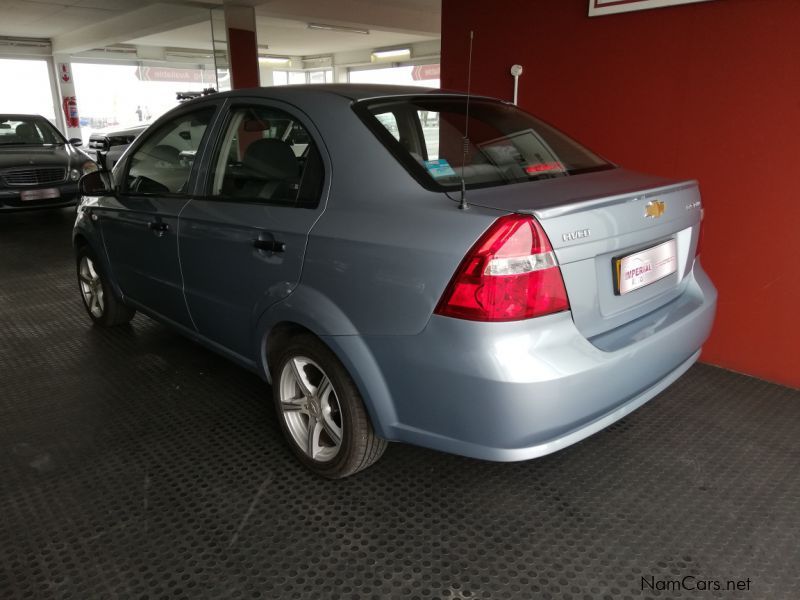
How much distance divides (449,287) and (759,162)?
7.20 ft

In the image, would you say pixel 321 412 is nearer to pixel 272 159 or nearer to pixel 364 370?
pixel 364 370

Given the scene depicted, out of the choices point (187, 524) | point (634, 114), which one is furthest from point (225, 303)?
point (634, 114)

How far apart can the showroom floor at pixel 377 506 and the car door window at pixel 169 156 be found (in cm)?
105

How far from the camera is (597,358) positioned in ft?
5.73

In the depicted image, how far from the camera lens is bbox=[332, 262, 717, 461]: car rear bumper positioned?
1628mm

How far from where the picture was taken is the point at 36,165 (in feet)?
26.0

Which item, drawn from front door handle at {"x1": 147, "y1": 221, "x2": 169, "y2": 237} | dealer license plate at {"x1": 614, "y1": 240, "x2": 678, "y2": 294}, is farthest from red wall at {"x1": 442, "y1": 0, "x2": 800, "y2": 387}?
Answer: front door handle at {"x1": 147, "y1": 221, "x2": 169, "y2": 237}

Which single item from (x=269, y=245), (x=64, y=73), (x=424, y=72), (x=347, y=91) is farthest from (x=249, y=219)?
(x=64, y=73)

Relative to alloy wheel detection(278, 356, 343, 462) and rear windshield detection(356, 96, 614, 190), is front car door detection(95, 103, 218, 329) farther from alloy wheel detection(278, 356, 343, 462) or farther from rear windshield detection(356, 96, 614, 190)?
rear windshield detection(356, 96, 614, 190)

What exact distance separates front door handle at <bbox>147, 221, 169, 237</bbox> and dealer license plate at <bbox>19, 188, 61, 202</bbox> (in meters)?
6.15

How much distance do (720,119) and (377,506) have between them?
2.54 m

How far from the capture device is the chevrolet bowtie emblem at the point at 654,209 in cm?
194

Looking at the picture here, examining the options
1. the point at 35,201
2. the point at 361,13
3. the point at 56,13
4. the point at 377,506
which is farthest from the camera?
the point at 56,13

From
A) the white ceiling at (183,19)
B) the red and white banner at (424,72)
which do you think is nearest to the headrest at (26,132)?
the white ceiling at (183,19)
